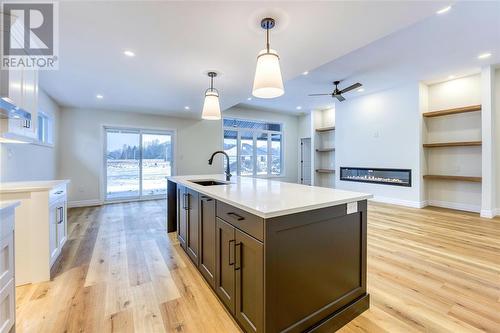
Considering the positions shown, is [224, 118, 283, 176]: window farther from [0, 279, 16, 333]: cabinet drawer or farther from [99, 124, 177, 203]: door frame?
[0, 279, 16, 333]: cabinet drawer

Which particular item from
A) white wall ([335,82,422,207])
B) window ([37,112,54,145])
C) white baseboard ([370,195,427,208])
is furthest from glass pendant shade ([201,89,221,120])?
white baseboard ([370,195,427,208])

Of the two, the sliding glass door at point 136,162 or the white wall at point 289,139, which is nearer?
the sliding glass door at point 136,162

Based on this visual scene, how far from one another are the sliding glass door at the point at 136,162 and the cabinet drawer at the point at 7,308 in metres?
5.17

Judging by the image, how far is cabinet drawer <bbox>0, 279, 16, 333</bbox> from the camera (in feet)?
4.06

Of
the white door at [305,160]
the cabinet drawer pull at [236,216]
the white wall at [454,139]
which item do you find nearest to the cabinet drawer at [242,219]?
the cabinet drawer pull at [236,216]

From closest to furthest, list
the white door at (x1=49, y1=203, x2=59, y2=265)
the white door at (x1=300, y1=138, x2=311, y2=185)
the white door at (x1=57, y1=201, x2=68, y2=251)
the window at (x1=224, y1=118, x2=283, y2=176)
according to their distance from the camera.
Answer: the white door at (x1=49, y1=203, x2=59, y2=265) < the white door at (x1=57, y1=201, x2=68, y2=251) < the window at (x1=224, y1=118, x2=283, y2=176) < the white door at (x1=300, y1=138, x2=311, y2=185)

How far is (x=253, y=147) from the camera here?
8258 millimetres

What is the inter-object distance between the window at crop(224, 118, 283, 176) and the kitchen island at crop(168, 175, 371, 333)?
19.6 feet

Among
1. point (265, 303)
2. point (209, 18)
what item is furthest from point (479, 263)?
point (209, 18)

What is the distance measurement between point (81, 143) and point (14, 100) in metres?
4.18

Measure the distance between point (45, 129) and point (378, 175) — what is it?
7.63 metres

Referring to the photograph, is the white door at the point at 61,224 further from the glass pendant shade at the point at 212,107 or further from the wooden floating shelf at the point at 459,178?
the wooden floating shelf at the point at 459,178

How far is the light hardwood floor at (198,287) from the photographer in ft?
5.15

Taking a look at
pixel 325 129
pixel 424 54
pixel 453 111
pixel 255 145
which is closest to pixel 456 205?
pixel 453 111
